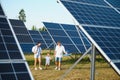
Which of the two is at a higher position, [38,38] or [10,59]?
[38,38]

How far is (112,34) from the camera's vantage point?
11.8 meters

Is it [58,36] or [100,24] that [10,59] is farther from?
[58,36]

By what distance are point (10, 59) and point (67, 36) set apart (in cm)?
1726

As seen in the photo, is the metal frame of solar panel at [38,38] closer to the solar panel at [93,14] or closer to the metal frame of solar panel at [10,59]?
the solar panel at [93,14]

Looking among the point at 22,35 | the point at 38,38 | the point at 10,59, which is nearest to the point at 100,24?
the point at 10,59

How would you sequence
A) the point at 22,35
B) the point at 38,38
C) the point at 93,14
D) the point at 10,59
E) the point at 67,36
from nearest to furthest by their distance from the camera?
1. the point at 10,59
2. the point at 93,14
3. the point at 67,36
4. the point at 22,35
5. the point at 38,38

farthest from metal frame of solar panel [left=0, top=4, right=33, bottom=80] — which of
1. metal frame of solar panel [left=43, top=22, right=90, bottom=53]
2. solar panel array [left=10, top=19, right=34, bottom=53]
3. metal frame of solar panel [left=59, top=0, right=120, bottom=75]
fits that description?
solar panel array [left=10, top=19, right=34, bottom=53]

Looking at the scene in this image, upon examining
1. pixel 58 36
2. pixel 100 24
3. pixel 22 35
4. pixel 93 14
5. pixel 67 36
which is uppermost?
pixel 22 35

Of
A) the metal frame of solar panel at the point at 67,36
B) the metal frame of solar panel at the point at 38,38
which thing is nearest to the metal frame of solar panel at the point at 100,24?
the metal frame of solar panel at the point at 67,36

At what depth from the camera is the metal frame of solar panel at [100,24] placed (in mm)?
9977

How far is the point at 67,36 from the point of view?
79.4 ft

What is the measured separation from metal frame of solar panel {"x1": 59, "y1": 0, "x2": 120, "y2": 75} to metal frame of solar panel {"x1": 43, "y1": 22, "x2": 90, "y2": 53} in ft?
24.6

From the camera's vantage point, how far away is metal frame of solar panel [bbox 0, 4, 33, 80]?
21.5 ft

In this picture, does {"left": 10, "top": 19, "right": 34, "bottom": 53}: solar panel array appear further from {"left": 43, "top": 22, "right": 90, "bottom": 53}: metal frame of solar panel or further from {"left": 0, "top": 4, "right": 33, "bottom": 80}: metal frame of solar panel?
{"left": 0, "top": 4, "right": 33, "bottom": 80}: metal frame of solar panel
